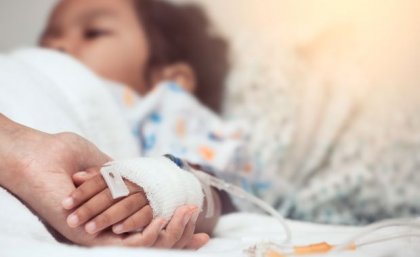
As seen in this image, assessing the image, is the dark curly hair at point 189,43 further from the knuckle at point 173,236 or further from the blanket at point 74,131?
the knuckle at point 173,236

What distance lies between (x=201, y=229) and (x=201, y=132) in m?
0.51

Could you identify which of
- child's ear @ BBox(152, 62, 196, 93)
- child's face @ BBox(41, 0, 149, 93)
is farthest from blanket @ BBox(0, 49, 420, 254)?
child's ear @ BBox(152, 62, 196, 93)

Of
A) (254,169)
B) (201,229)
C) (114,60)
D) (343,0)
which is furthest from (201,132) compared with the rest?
(201,229)

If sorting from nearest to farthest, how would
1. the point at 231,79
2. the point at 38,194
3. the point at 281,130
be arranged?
the point at 38,194
the point at 281,130
the point at 231,79

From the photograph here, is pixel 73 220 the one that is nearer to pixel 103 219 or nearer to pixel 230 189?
pixel 103 219

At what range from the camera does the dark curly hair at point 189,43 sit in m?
1.29

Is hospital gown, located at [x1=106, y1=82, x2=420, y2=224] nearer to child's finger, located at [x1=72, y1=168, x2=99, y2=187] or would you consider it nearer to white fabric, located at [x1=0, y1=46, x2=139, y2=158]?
white fabric, located at [x1=0, y1=46, x2=139, y2=158]

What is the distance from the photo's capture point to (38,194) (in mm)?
519

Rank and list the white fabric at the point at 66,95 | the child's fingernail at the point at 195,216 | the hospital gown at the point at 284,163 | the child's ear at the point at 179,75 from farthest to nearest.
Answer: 1. the child's ear at the point at 179,75
2. the hospital gown at the point at 284,163
3. the white fabric at the point at 66,95
4. the child's fingernail at the point at 195,216

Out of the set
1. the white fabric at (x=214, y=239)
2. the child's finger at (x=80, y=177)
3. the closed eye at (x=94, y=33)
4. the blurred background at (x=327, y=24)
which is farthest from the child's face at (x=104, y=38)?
the child's finger at (x=80, y=177)

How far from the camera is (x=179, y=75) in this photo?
4.38 feet

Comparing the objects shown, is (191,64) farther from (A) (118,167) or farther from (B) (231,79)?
(A) (118,167)

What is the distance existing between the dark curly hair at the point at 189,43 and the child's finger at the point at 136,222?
77 cm

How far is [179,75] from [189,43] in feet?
0.43
